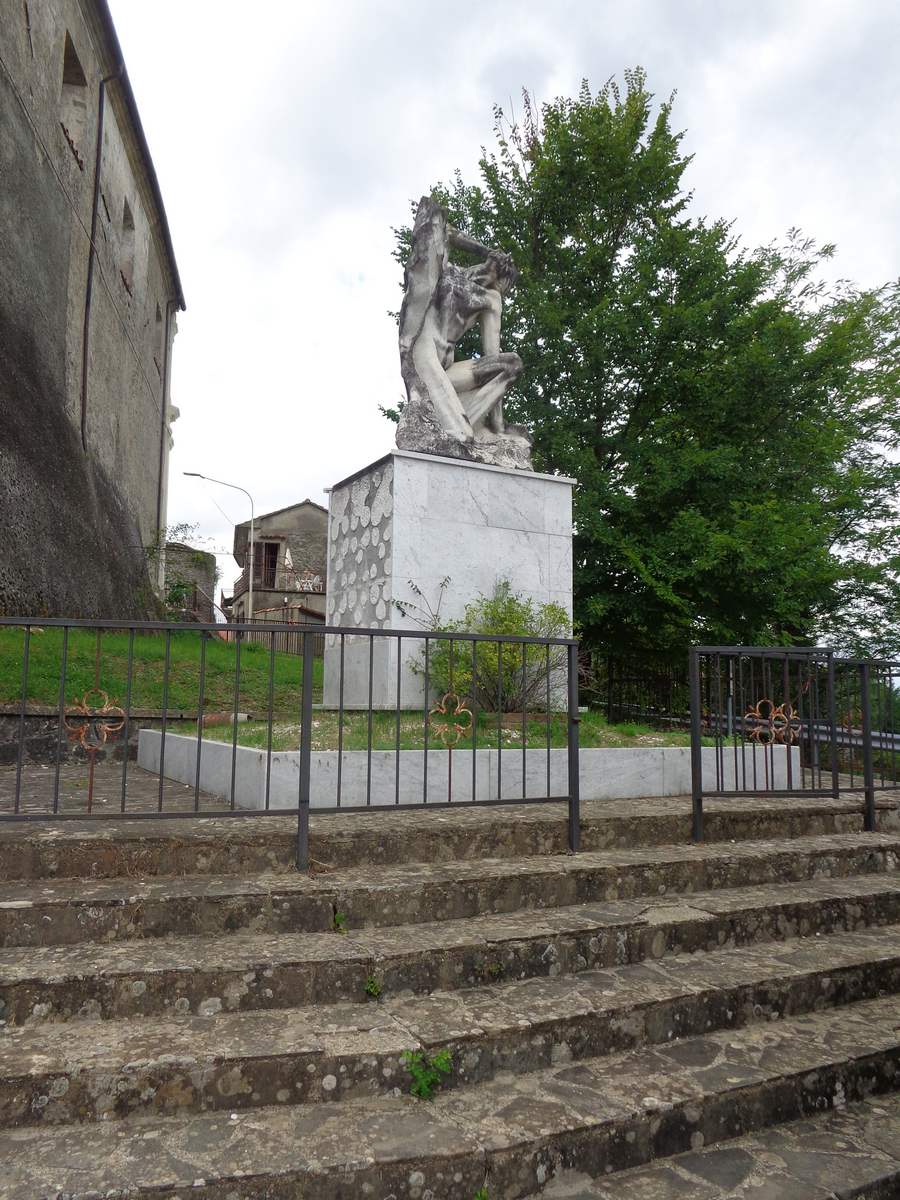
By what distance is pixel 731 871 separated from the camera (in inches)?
174

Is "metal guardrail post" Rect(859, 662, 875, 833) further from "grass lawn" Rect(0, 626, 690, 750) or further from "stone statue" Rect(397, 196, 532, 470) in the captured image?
"stone statue" Rect(397, 196, 532, 470)

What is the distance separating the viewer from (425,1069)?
265 centimetres

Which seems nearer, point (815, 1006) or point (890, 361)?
point (815, 1006)

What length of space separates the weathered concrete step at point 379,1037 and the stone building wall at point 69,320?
904 cm

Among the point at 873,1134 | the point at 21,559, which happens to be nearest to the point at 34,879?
the point at 873,1134

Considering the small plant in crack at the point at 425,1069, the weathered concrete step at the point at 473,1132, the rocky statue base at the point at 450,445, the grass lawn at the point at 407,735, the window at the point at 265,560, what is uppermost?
the window at the point at 265,560

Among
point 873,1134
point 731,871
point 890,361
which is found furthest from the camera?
point 890,361

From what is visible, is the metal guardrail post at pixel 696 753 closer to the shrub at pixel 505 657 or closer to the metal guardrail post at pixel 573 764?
the metal guardrail post at pixel 573 764

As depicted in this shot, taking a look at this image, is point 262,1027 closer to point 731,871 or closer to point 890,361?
point 731,871

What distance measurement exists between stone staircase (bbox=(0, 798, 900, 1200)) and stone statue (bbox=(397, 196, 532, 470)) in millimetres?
4126

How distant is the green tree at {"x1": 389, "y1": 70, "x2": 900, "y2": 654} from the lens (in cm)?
1311

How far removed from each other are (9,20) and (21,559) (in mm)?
7597

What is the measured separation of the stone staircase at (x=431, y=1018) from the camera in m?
2.34

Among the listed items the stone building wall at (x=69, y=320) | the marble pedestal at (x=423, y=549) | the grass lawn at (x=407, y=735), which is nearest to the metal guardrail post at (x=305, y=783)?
the grass lawn at (x=407, y=735)
